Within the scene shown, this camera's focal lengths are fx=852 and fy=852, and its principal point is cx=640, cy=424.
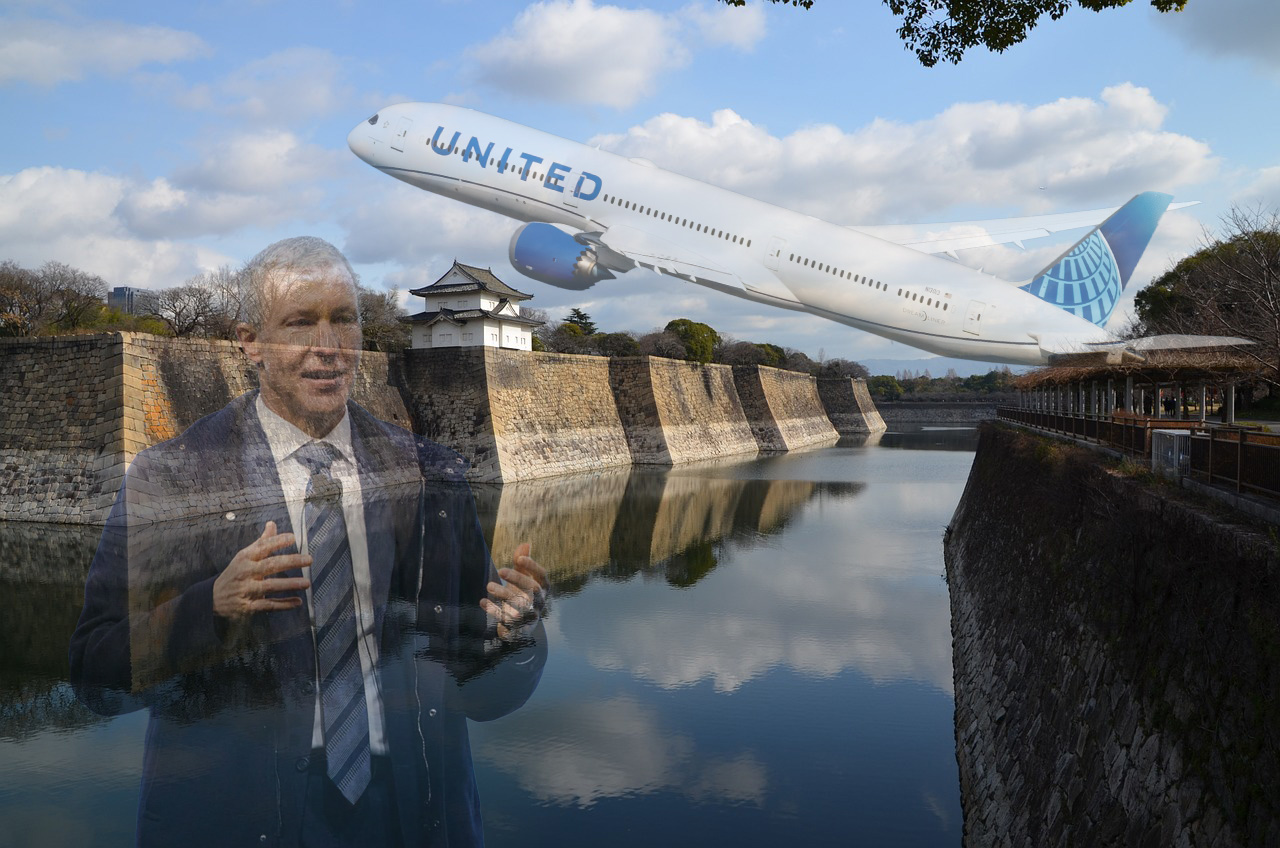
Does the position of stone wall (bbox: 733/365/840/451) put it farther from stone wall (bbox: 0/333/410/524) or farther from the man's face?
the man's face

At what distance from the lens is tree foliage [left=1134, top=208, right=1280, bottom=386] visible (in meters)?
10.7

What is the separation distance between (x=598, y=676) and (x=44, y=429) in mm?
13469

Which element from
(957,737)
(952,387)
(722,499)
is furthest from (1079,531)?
(952,387)

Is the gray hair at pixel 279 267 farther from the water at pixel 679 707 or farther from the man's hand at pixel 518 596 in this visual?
the water at pixel 679 707

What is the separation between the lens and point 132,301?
32500 mm

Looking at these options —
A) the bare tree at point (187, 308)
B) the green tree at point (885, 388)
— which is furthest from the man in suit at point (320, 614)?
the green tree at point (885, 388)

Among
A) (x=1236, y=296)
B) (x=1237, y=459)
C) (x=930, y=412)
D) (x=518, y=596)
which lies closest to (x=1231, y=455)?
(x=1237, y=459)

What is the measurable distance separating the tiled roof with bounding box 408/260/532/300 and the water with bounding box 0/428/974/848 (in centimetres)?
861

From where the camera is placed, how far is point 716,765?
6.87 m

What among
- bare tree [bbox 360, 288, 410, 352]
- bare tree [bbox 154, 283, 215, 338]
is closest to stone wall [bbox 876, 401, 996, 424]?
bare tree [bbox 360, 288, 410, 352]

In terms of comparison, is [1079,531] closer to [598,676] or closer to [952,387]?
[598,676]

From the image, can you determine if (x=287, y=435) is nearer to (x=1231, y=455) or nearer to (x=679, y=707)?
(x=1231, y=455)

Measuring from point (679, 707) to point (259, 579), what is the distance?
287 inches

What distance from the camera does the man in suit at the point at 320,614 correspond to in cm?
133
